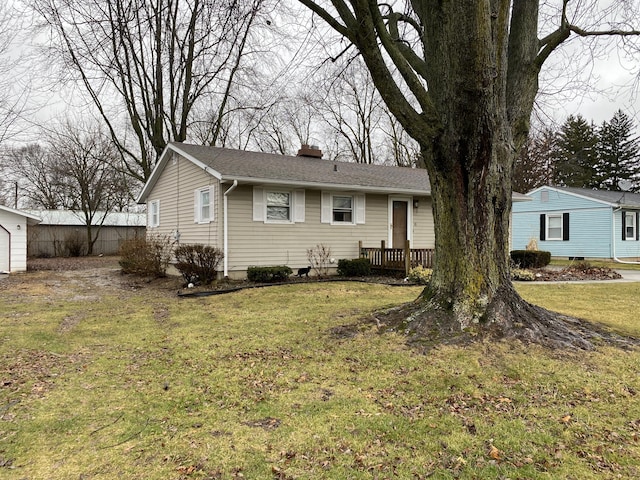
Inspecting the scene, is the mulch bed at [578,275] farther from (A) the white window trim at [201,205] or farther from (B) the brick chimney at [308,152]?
(A) the white window trim at [201,205]

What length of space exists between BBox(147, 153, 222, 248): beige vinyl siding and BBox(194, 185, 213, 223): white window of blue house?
15cm

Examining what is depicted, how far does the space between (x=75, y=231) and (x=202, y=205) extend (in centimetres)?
1720

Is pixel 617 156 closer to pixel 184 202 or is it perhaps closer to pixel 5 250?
pixel 184 202

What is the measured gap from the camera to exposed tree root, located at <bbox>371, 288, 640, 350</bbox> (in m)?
4.79

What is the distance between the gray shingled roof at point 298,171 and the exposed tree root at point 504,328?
22.7 ft

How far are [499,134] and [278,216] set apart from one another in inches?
314

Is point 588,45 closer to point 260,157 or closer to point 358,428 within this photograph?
point 358,428

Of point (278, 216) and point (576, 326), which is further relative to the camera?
point (278, 216)

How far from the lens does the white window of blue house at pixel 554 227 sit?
21.3 meters

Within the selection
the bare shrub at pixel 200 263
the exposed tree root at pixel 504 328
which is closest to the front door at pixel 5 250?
the bare shrub at pixel 200 263

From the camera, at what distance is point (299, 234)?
40.7ft

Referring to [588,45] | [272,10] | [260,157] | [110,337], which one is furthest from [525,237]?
[110,337]

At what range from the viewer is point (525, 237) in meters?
22.7

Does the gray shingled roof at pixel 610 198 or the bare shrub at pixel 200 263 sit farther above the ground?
the gray shingled roof at pixel 610 198
